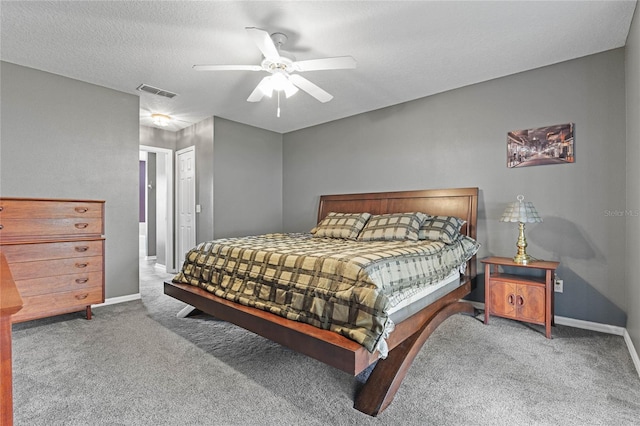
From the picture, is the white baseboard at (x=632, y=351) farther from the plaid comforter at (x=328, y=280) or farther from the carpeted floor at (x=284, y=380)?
the plaid comforter at (x=328, y=280)

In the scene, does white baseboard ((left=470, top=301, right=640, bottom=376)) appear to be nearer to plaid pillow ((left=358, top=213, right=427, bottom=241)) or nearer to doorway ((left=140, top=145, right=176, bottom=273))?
plaid pillow ((left=358, top=213, right=427, bottom=241))

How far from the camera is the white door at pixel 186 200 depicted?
5074 mm

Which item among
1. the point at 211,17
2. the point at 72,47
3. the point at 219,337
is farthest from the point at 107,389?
the point at 72,47

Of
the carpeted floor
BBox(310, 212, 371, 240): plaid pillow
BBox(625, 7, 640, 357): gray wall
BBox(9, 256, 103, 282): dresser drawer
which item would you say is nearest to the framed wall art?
BBox(625, 7, 640, 357): gray wall

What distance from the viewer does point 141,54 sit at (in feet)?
9.58

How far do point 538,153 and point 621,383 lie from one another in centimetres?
204

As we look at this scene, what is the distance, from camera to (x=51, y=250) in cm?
284

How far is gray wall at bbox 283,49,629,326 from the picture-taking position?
2.80 metres

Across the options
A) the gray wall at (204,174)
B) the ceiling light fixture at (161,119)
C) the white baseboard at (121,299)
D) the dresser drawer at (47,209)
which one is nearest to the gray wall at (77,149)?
the white baseboard at (121,299)

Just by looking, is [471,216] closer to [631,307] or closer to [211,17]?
[631,307]

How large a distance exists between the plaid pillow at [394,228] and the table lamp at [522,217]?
81 cm

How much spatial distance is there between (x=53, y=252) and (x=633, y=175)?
4729mm

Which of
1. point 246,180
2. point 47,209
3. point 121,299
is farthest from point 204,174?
point 47,209

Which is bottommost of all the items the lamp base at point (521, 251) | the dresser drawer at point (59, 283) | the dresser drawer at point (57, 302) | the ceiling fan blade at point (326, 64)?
the dresser drawer at point (57, 302)
